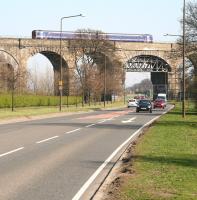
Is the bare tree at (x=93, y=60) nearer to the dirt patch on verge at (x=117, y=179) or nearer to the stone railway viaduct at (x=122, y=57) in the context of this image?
the stone railway viaduct at (x=122, y=57)

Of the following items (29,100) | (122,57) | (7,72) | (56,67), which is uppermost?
(122,57)

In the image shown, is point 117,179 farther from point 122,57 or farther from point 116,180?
point 122,57

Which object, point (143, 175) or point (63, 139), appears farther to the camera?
point (63, 139)

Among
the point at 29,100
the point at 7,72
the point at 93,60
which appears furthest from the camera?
the point at 93,60

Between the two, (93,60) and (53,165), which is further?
(93,60)

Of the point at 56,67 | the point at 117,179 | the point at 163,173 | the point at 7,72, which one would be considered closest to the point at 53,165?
the point at 117,179

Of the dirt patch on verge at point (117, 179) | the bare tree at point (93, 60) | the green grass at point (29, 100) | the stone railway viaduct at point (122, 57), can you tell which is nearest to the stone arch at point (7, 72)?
the stone railway viaduct at point (122, 57)

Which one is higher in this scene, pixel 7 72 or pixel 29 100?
pixel 7 72

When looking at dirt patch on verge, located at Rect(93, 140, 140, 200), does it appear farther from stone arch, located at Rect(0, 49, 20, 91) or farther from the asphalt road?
stone arch, located at Rect(0, 49, 20, 91)

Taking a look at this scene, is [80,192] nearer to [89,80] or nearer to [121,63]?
[89,80]

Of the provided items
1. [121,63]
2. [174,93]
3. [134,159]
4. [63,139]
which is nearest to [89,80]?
[121,63]

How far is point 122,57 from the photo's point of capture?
121m

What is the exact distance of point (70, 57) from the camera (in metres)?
109

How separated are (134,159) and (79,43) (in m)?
87.9
